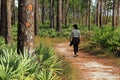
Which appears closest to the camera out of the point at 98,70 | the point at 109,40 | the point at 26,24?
the point at 26,24

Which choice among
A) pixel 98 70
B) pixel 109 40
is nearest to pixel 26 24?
pixel 98 70

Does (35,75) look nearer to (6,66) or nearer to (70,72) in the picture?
(6,66)

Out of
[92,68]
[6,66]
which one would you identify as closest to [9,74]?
[6,66]

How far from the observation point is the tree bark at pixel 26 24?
29.9 ft

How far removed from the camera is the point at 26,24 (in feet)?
30.2

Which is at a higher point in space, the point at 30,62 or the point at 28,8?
the point at 28,8

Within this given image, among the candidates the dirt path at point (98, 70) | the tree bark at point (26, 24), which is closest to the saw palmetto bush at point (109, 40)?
the dirt path at point (98, 70)

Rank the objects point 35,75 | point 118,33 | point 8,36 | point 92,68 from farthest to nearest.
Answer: point 118,33 → point 8,36 → point 92,68 → point 35,75

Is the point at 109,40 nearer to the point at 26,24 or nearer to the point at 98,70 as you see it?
the point at 98,70

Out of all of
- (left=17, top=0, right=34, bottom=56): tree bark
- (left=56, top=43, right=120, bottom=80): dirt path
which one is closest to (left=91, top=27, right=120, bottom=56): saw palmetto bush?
(left=56, top=43, right=120, bottom=80): dirt path

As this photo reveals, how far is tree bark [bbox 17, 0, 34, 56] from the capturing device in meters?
9.13

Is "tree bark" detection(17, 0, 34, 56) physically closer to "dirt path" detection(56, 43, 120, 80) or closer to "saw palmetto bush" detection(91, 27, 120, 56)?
"dirt path" detection(56, 43, 120, 80)

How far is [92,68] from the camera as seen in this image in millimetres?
13773

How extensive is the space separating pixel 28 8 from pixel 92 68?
5.60m
